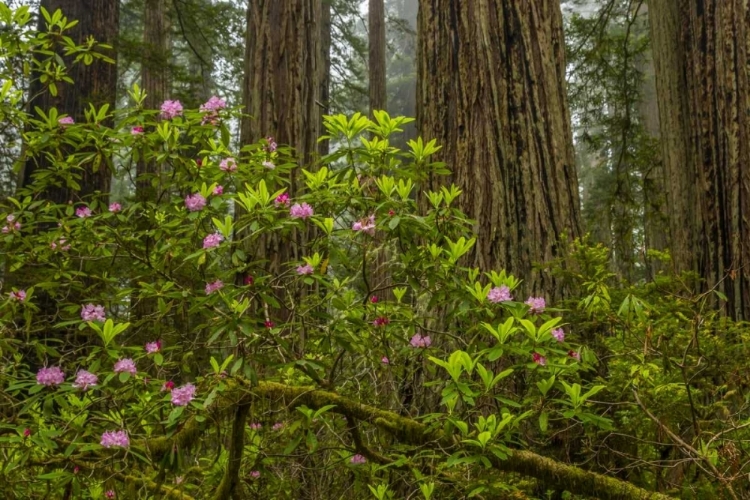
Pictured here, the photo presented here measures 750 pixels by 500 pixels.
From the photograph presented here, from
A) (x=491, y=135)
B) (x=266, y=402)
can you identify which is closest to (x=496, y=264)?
(x=491, y=135)

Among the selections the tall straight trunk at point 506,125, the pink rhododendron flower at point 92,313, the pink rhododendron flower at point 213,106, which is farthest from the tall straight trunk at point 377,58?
the pink rhododendron flower at point 92,313

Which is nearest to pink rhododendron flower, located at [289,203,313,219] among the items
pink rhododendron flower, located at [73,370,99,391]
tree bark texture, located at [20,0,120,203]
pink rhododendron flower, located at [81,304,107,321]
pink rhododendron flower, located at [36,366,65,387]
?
pink rhododendron flower, located at [81,304,107,321]

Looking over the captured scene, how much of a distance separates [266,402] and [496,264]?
1.17 meters

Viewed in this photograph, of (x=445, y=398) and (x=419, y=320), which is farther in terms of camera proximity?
(x=419, y=320)

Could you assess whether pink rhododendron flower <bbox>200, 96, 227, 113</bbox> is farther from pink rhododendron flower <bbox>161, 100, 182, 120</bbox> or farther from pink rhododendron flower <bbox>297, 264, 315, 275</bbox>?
pink rhododendron flower <bbox>297, 264, 315, 275</bbox>

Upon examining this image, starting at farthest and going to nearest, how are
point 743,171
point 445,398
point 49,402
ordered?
point 743,171 → point 49,402 → point 445,398

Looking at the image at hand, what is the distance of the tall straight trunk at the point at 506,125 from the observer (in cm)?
319

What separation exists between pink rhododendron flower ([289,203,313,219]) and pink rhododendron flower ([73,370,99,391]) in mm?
885

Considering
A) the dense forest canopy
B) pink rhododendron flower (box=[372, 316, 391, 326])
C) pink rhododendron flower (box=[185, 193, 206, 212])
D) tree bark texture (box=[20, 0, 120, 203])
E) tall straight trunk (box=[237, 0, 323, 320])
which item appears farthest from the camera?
tree bark texture (box=[20, 0, 120, 203])

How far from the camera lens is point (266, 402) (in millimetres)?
2916

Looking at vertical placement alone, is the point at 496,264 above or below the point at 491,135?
below

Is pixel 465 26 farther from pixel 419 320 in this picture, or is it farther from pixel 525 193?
pixel 419 320

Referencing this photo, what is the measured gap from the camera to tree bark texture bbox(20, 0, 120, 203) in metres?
7.02

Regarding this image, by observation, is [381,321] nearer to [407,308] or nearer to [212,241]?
[407,308]
